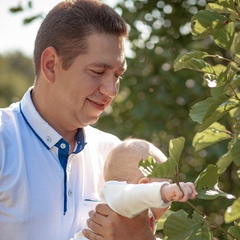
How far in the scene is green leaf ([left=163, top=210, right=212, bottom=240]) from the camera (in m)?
2.28

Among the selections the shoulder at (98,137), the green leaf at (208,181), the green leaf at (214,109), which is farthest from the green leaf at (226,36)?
the shoulder at (98,137)

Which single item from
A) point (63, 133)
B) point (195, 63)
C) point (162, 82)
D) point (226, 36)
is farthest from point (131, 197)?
point (162, 82)

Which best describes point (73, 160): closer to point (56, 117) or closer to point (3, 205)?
point (56, 117)

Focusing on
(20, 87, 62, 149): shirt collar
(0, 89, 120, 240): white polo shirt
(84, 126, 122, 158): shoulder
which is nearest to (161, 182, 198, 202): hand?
(0, 89, 120, 240): white polo shirt

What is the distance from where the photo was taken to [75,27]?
122 inches

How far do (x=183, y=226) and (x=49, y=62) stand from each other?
1.04 metres

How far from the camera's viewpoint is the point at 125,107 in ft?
18.7

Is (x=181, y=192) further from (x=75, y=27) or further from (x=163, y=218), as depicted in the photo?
(x=75, y=27)

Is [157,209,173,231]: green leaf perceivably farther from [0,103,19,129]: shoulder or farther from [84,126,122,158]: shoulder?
[0,103,19,129]: shoulder

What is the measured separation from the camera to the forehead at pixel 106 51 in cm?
297

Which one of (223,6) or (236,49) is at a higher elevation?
(223,6)

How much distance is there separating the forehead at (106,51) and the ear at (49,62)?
0.16 m

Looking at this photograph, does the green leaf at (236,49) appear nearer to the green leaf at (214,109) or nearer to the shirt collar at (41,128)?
the green leaf at (214,109)

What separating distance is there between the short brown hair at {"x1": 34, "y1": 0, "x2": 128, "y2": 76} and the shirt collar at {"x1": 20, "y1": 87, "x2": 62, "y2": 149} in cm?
20
